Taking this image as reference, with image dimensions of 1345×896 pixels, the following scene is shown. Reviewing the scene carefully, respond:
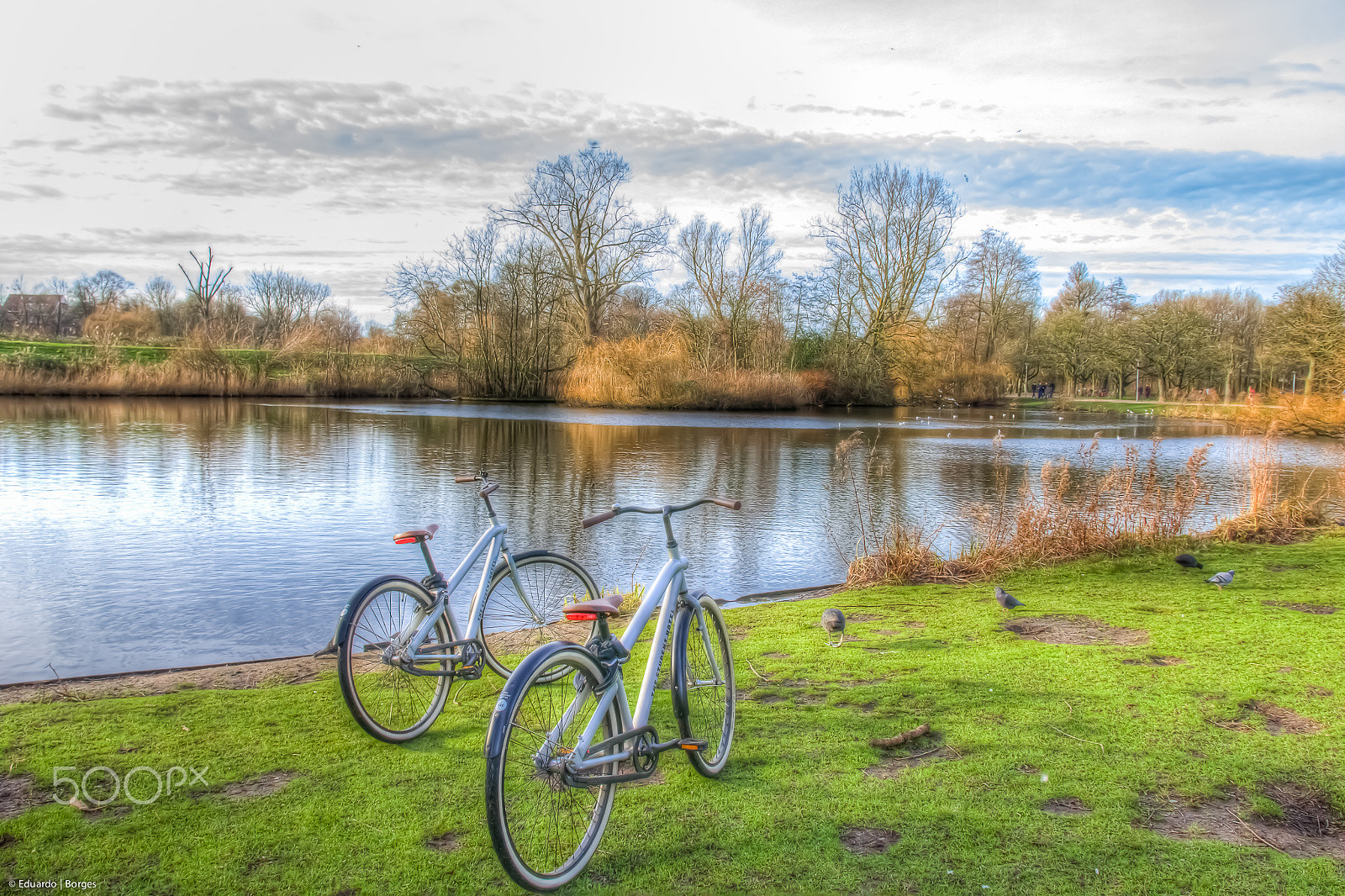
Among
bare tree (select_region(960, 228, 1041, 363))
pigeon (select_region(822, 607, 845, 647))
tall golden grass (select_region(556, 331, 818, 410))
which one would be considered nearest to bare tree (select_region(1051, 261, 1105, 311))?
bare tree (select_region(960, 228, 1041, 363))

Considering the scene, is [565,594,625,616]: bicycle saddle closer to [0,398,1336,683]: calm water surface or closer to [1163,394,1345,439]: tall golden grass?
[0,398,1336,683]: calm water surface

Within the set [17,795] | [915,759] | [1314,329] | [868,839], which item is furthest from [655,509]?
[1314,329]

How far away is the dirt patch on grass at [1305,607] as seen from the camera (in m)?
6.43

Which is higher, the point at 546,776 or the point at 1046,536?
the point at 546,776

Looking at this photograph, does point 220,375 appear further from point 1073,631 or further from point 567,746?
A: point 567,746

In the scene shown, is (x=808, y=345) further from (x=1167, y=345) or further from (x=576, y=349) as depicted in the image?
(x=1167, y=345)

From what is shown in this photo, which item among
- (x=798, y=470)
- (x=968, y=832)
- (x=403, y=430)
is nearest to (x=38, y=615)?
(x=968, y=832)

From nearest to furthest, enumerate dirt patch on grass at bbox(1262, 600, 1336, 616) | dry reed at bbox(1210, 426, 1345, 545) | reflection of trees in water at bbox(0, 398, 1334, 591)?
dirt patch on grass at bbox(1262, 600, 1336, 616)
dry reed at bbox(1210, 426, 1345, 545)
reflection of trees in water at bbox(0, 398, 1334, 591)

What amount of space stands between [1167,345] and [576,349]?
4525 centimetres

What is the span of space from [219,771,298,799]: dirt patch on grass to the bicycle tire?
0.40 m

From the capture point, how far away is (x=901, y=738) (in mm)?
4109

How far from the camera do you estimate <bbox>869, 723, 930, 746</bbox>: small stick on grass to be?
13.4 ft

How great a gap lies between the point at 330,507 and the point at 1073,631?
11.2 m

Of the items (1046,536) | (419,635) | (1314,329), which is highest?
(1314,329)
